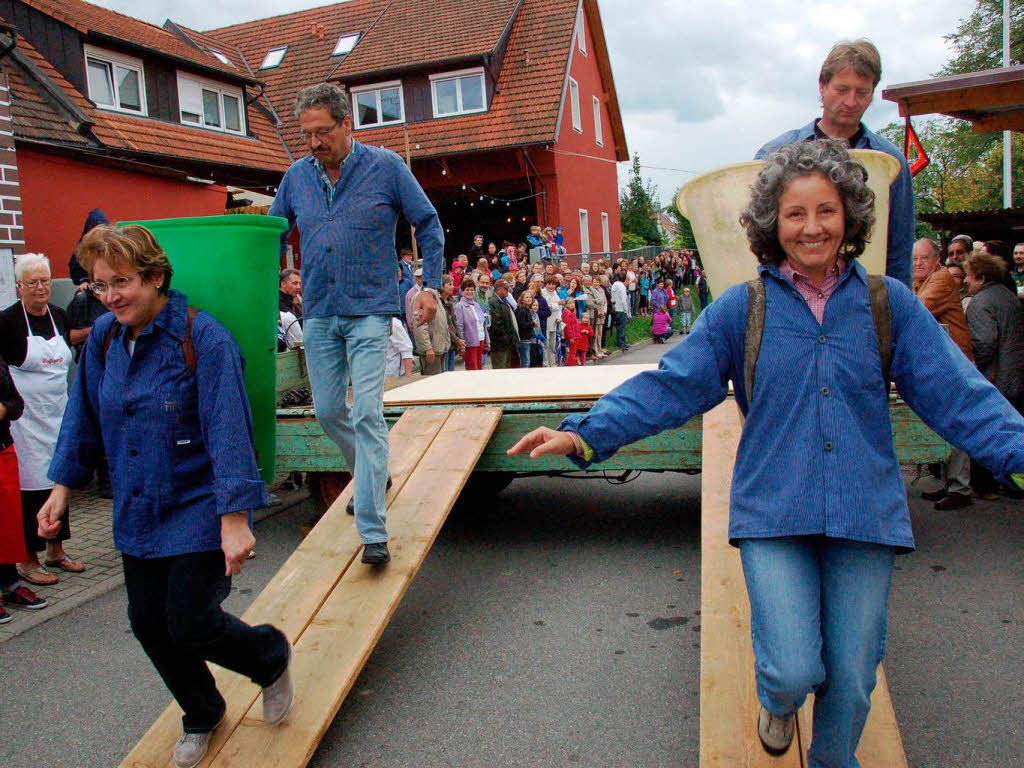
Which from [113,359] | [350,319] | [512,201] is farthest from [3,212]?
[512,201]

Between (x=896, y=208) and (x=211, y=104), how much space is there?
828 inches

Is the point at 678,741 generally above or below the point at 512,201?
below

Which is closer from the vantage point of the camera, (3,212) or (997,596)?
(997,596)

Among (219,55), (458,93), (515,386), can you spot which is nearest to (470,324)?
(515,386)

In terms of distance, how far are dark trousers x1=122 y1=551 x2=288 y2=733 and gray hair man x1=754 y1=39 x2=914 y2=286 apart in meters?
2.49

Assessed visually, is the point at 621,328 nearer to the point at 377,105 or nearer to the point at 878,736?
the point at 377,105

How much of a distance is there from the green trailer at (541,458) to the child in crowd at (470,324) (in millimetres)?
6837

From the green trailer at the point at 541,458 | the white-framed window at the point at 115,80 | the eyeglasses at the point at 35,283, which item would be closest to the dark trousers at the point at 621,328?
the white-framed window at the point at 115,80

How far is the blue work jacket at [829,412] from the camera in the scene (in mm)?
2189

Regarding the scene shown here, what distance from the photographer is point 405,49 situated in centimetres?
2533

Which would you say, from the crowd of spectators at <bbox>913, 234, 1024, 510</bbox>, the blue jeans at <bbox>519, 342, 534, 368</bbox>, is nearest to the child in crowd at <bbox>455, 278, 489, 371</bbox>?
the blue jeans at <bbox>519, 342, 534, 368</bbox>

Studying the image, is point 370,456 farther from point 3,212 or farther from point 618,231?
point 618,231

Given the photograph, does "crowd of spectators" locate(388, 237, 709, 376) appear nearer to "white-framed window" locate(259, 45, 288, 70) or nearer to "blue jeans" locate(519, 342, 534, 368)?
"blue jeans" locate(519, 342, 534, 368)

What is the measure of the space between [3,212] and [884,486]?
6.92 metres
